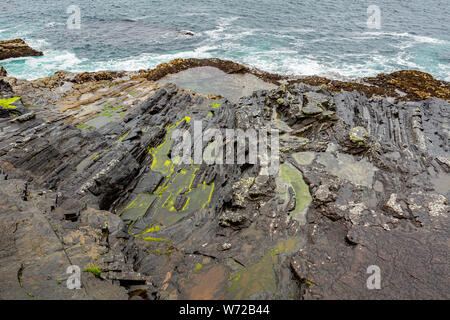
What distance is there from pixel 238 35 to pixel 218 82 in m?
20.3

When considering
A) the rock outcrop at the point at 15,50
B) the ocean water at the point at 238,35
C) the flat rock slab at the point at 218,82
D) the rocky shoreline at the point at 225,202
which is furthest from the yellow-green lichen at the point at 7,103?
the rock outcrop at the point at 15,50

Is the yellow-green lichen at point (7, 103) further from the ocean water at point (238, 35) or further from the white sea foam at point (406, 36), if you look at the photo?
the white sea foam at point (406, 36)

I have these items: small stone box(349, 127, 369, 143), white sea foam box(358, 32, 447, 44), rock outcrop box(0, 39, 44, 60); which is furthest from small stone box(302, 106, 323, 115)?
rock outcrop box(0, 39, 44, 60)

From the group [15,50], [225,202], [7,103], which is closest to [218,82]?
[7,103]

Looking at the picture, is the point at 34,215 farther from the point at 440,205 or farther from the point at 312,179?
the point at 440,205

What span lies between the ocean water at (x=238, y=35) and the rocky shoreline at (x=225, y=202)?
16070mm

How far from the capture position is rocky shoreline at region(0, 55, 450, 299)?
9.91 m

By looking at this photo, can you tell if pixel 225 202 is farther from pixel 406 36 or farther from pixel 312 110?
pixel 406 36

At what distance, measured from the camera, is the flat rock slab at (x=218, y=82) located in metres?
30.4

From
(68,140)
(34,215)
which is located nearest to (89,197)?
(34,215)

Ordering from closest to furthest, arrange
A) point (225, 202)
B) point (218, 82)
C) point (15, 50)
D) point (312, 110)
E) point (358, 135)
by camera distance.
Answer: point (225, 202), point (358, 135), point (312, 110), point (218, 82), point (15, 50)

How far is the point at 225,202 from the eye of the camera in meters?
14.5
